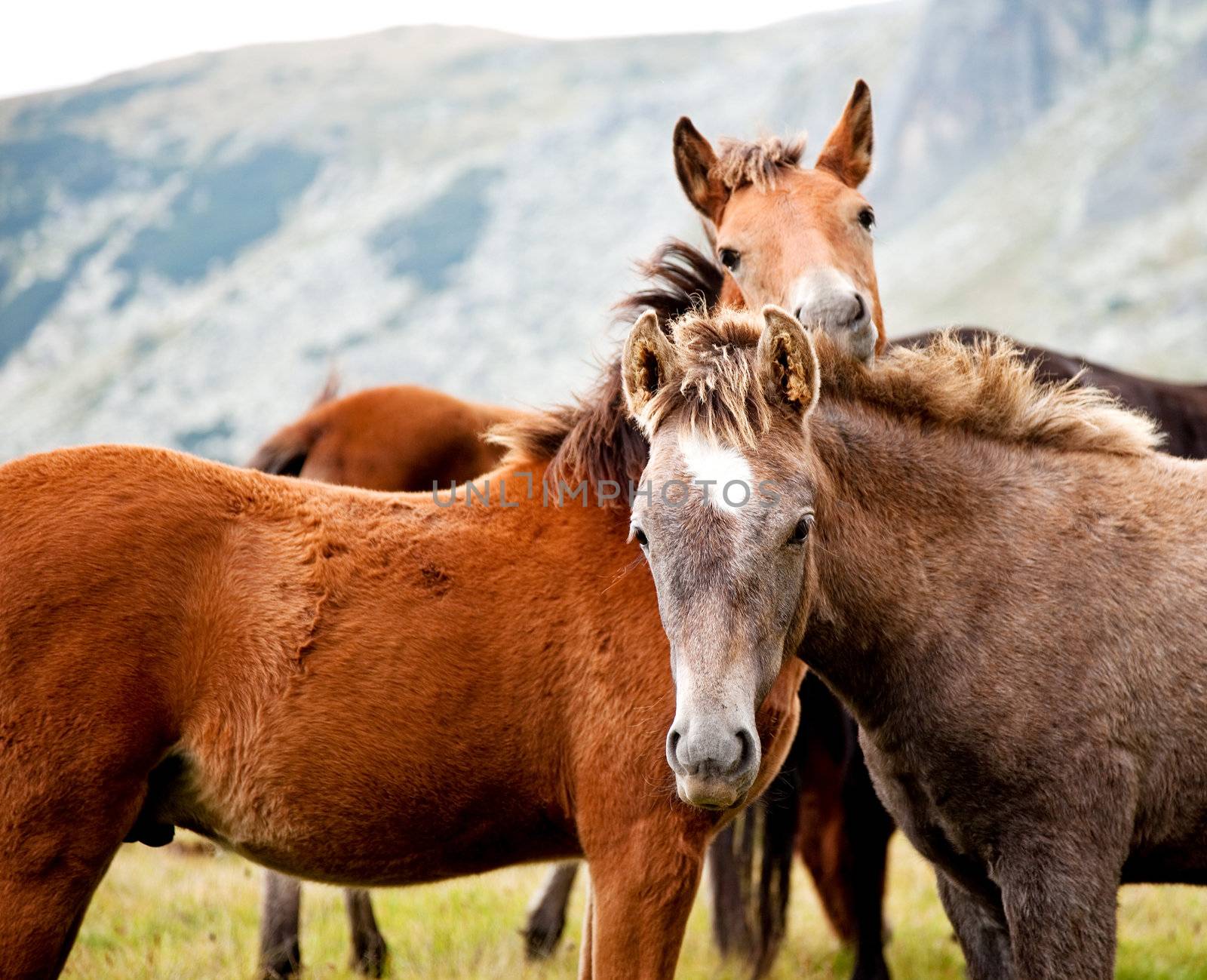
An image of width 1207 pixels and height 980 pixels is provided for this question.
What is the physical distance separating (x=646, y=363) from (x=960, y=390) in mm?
1085

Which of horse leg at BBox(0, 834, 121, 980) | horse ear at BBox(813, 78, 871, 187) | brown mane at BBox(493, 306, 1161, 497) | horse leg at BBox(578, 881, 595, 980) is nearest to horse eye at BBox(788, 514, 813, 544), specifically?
brown mane at BBox(493, 306, 1161, 497)

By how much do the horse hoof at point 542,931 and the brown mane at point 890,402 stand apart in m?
3.00

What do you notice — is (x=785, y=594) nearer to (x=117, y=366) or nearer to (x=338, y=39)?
(x=117, y=366)

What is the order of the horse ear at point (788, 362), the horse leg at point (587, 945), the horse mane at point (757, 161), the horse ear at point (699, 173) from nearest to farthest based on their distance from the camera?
the horse ear at point (788, 362) → the horse leg at point (587, 945) → the horse mane at point (757, 161) → the horse ear at point (699, 173)

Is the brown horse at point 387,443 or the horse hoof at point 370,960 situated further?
the brown horse at point 387,443

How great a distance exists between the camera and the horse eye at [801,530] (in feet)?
9.34

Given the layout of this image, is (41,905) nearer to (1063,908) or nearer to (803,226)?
(1063,908)

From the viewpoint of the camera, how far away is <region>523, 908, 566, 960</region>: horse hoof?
Answer: 570 centimetres

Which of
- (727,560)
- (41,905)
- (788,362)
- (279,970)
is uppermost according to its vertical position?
(788,362)

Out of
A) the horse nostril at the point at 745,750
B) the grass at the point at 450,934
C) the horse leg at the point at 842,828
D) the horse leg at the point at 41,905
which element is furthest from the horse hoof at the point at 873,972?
the horse leg at the point at 41,905

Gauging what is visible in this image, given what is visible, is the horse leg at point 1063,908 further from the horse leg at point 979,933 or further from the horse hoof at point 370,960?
the horse hoof at point 370,960

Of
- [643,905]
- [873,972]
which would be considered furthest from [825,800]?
[643,905]

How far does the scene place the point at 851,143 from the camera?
5.08 metres

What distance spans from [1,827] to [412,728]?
3.74ft
